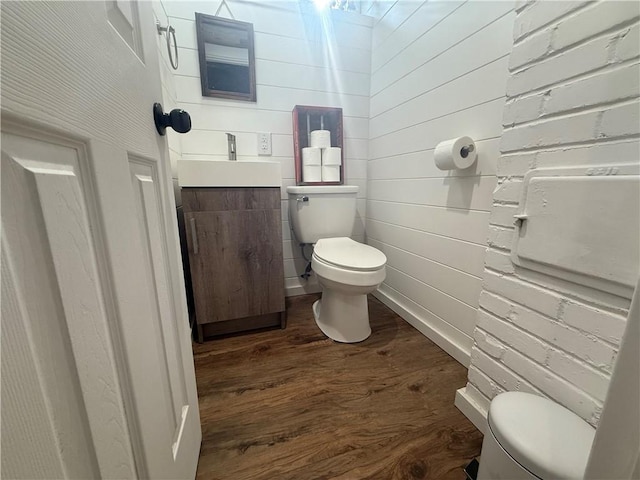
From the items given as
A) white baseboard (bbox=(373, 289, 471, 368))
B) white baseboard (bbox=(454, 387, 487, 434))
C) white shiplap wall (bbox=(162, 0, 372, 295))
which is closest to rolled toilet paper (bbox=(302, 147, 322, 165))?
white shiplap wall (bbox=(162, 0, 372, 295))

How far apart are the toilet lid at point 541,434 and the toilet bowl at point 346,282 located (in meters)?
0.63

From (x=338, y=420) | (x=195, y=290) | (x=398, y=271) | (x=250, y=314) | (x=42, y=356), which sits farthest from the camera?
(x=398, y=271)

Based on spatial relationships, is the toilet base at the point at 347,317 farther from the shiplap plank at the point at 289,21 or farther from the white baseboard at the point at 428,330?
the shiplap plank at the point at 289,21

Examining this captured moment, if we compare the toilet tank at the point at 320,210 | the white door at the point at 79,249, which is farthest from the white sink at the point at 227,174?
the white door at the point at 79,249

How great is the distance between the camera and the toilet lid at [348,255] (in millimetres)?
1188

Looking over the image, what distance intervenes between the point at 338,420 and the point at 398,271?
94 cm

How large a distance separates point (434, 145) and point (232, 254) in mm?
1137

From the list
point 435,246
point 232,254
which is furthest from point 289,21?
point 435,246

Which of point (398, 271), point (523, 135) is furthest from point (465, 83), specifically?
point (398, 271)

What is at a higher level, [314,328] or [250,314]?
[250,314]

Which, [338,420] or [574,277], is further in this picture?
[338,420]

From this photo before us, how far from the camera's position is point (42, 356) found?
0.79 ft

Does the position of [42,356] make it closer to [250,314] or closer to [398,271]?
[250,314]

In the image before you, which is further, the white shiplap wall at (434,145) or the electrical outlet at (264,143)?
the electrical outlet at (264,143)
